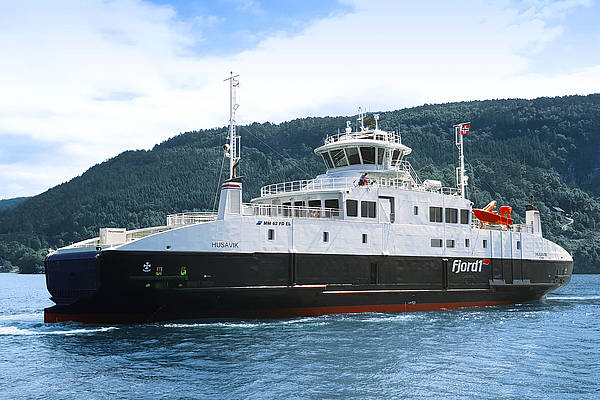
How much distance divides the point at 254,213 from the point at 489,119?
146474 millimetres

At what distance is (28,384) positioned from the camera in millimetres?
14281

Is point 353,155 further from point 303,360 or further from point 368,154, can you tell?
point 303,360

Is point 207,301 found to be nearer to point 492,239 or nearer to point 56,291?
point 56,291

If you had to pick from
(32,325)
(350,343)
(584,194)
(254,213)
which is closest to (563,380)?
(350,343)

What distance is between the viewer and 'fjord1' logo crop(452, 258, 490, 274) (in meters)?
29.3

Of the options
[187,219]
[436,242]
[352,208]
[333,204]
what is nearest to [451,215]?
[436,242]

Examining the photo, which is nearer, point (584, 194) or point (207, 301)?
point (207, 301)

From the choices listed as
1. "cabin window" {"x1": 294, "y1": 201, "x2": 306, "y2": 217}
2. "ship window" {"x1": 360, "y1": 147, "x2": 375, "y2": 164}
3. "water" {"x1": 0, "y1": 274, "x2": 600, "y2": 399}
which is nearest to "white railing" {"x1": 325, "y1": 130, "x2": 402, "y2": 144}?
"ship window" {"x1": 360, "y1": 147, "x2": 375, "y2": 164}

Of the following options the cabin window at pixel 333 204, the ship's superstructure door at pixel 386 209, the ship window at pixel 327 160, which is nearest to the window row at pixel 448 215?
the ship's superstructure door at pixel 386 209

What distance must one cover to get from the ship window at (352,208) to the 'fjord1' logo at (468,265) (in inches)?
256

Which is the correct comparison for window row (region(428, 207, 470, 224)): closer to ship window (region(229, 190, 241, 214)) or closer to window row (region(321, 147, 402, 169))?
window row (region(321, 147, 402, 169))

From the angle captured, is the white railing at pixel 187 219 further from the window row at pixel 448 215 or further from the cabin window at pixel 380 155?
the window row at pixel 448 215

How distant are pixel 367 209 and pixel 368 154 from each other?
423 cm

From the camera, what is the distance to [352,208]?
26.3 meters
